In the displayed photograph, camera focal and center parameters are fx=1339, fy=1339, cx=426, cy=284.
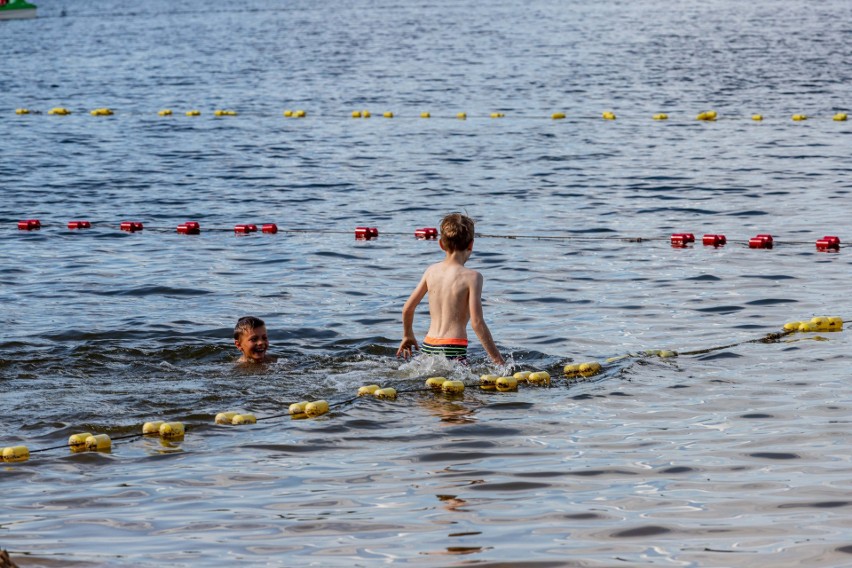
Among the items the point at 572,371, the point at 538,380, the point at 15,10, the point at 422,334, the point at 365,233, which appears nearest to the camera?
the point at 538,380

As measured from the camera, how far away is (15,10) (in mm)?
95188

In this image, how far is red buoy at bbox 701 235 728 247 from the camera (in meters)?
17.3

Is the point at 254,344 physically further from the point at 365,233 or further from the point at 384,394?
the point at 365,233

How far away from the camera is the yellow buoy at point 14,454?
9078 mm

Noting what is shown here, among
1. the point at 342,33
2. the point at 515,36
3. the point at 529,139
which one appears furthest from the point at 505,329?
the point at 342,33

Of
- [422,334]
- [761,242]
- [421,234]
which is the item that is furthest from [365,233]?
[761,242]

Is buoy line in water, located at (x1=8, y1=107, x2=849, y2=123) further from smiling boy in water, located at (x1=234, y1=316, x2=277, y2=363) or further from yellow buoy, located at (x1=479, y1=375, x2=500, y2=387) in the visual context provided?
yellow buoy, located at (x1=479, y1=375, x2=500, y2=387)

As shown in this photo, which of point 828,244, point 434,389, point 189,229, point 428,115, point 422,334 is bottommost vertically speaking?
point 434,389

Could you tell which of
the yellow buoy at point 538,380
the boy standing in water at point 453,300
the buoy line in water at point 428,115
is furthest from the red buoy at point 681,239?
the buoy line in water at point 428,115

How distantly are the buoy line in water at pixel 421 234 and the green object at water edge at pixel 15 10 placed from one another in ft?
263

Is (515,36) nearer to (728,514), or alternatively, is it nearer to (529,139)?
(529,139)

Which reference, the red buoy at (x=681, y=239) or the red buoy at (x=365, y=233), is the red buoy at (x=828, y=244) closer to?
the red buoy at (x=681, y=239)

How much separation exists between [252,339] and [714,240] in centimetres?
753

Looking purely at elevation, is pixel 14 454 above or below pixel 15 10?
below
